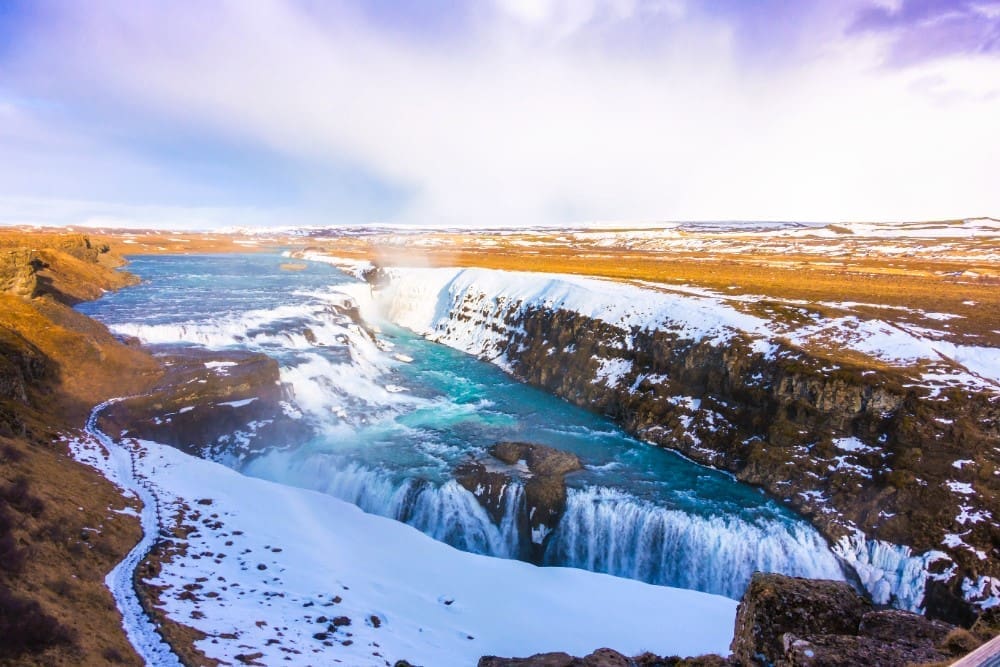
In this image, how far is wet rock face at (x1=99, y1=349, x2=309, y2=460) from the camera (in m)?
21.7

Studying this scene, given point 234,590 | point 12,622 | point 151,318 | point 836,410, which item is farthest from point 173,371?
point 836,410

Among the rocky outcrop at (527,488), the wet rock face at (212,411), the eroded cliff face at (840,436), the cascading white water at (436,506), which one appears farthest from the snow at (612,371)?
the wet rock face at (212,411)

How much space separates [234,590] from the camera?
11.3 metres

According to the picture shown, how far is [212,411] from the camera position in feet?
77.6

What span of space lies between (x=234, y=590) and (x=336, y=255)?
98188mm

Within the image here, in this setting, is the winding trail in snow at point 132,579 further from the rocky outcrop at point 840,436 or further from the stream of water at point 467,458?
the rocky outcrop at point 840,436

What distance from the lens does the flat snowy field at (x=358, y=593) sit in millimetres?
10352

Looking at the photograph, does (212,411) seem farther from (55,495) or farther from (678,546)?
(678,546)

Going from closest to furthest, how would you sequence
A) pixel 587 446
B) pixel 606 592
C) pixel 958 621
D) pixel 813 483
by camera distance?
pixel 958 621
pixel 606 592
pixel 813 483
pixel 587 446

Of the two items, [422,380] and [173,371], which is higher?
[173,371]

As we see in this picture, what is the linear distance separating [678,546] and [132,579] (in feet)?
55.4

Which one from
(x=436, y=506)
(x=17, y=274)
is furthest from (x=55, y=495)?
(x=17, y=274)

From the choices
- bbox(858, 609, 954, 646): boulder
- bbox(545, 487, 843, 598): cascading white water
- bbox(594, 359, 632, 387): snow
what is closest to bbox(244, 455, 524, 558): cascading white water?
bbox(545, 487, 843, 598): cascading white water

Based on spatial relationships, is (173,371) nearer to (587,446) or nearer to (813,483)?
(587,446)
